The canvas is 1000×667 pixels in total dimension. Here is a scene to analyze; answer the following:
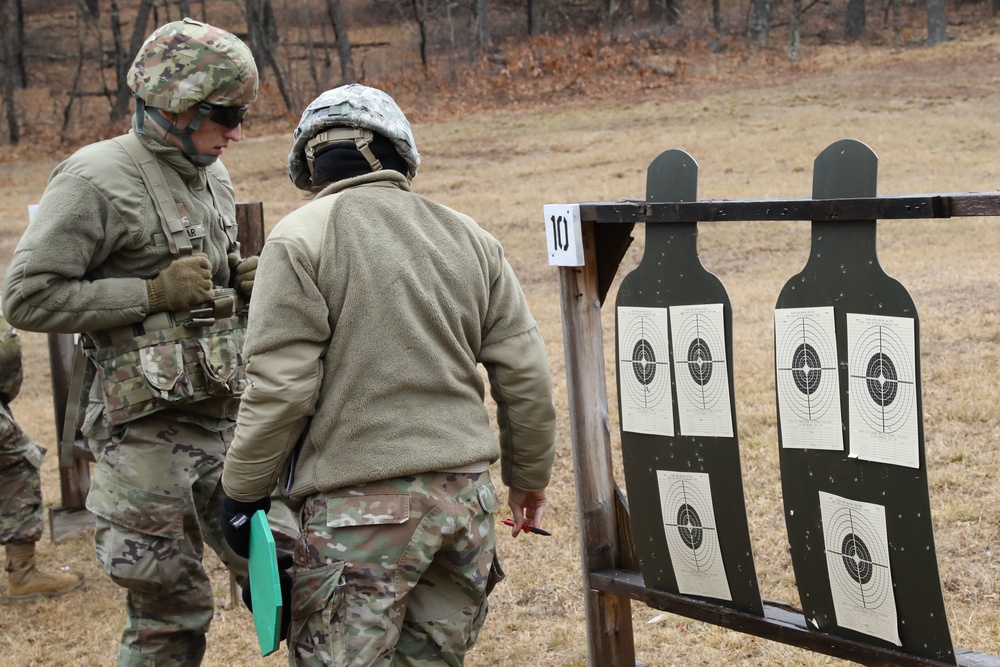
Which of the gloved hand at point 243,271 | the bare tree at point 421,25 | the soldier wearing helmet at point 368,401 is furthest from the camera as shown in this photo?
the bare tree at point 421,25

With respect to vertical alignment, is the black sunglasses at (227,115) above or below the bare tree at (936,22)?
below

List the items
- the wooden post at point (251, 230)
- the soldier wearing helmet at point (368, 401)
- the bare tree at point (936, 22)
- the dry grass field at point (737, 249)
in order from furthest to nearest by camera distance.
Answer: the bare tree at point (936, 22) < the wooden post at point (251, 230) < the dry grass field at point (737, 249) < the soldier wearing helmet at point (368, 401)

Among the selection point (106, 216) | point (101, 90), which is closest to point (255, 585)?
A: point (106, 216)

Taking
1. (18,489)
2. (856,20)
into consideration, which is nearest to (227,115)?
(18,489)

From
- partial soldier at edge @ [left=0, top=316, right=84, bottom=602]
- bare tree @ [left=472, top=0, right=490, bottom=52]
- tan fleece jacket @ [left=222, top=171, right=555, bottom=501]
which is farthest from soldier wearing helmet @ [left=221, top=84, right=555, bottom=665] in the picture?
bare tree @ [left=472, top=0, right=490, bottom=52]

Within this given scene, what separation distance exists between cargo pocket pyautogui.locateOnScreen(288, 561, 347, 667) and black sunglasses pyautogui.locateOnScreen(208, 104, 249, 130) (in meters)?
1.38

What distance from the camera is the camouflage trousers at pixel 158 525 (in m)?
3.17

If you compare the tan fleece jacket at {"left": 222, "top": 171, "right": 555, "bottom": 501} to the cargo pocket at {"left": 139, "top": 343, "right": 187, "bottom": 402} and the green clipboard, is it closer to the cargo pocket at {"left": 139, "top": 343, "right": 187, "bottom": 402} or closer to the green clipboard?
the green clipboard

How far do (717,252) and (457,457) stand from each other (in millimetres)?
9300

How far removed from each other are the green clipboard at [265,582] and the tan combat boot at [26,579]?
255 centimetres

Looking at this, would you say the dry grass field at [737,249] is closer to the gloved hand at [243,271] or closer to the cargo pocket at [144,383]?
the cargo pocket at [144,383]

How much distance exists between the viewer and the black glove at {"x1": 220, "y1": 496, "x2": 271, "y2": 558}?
2588 mm

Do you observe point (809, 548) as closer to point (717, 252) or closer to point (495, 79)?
point (717, 252)

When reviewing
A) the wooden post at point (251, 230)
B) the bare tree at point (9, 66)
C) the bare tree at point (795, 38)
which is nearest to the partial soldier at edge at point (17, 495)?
the wooden post at point (251, 230)
